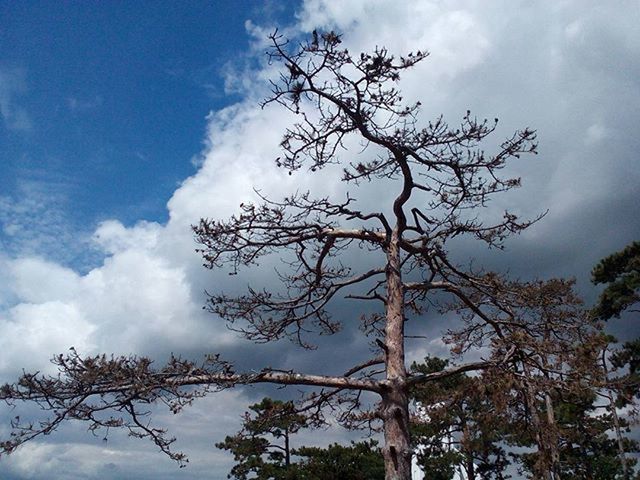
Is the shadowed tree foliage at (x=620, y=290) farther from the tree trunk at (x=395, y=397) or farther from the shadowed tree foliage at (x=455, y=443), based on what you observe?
the tree trunk at (x=395, y=397)

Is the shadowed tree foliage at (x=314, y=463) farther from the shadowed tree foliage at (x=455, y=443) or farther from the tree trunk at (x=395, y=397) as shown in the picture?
the tree trunk at (x=395, y=397)

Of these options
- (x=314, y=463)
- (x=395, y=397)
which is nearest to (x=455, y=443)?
(x=314, y=463)

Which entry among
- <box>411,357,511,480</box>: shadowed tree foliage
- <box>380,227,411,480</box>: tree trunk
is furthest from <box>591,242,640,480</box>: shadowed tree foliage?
<box>380,227,411,480</box>: tree trunk

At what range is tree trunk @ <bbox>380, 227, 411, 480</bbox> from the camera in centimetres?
652

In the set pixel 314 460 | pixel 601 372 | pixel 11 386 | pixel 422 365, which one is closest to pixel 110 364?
pixel 11 386

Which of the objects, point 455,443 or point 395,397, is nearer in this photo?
point 395,397

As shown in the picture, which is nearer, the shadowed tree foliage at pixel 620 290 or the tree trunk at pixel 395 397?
the tree trunk at pixel 395 397

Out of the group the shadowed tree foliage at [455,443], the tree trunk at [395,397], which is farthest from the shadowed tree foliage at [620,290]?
the tree trunk at [395,397]

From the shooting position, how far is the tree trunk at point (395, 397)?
6.52m

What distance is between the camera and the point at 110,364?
6.39 m

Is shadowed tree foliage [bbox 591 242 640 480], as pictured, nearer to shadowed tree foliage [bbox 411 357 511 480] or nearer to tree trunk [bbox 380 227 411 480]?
shadowed tree foliage [bbox 411 357 511 480]

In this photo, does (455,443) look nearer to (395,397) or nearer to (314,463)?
(314,463)

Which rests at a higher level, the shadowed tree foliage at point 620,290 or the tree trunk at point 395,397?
the shadowed tree foliage at point 620,290

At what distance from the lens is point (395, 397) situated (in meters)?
6.85
